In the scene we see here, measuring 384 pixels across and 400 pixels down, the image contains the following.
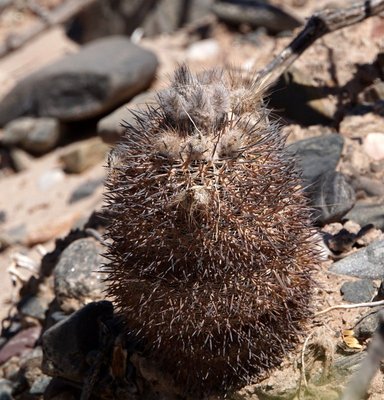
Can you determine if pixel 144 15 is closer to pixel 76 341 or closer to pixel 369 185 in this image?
pixel 369 185

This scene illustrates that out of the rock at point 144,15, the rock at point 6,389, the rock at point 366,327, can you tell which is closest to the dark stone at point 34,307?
the rock at point 6,389

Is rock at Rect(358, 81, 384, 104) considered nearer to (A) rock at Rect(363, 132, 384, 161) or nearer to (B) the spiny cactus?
(A) rock at Rect(363, 132, 384, 161)

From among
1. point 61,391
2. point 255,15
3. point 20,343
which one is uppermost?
point 61,391

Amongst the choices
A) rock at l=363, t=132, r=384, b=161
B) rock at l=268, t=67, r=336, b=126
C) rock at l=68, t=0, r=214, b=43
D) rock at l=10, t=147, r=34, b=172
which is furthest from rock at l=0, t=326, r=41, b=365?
rock at l=68, t=0, r=214, b=43

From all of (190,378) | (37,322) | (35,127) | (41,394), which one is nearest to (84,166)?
(35,127)

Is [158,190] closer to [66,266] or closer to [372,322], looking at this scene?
[372,322]

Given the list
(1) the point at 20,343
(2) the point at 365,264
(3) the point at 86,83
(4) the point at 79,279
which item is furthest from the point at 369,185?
(3) the point at 86,83

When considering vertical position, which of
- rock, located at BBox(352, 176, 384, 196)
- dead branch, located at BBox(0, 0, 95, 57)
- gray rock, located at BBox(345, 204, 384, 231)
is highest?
gray rock, located at BBox(345, 204, 384, 231)
